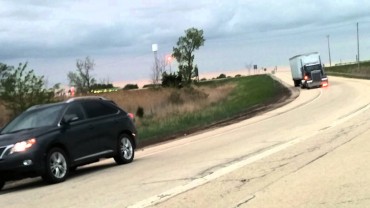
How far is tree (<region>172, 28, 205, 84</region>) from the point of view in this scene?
121 meters

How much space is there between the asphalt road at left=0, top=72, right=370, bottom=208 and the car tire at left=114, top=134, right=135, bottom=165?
12.7 inches

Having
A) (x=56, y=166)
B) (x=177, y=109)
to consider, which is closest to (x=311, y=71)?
(x=177, y=109)

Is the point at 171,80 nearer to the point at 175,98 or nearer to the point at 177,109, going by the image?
the point at 175,98

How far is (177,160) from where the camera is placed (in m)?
13.2

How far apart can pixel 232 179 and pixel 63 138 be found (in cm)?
407

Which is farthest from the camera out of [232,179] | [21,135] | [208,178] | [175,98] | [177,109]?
[175,98]

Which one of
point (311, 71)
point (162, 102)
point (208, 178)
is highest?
point (208, 178)

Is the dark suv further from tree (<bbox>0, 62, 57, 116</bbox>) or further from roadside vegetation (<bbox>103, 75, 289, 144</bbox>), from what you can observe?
tree (<bbox>0, 62, 57, 116</bbox>)

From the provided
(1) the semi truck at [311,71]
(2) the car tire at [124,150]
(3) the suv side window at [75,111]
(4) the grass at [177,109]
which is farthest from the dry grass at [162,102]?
(3) the suv side window at [75,111]

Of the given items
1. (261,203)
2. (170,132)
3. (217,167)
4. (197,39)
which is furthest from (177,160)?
(197,39)

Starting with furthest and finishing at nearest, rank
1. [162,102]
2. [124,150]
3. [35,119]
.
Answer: [162,102], [124,150], [35,119]

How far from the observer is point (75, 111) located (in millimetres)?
12727

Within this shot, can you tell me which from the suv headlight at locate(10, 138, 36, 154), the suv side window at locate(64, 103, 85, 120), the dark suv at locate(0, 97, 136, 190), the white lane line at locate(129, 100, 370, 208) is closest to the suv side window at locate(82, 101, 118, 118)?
the dark suv at locate(0, 97, 136, 190)

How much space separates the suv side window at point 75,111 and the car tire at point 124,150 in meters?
1.35
